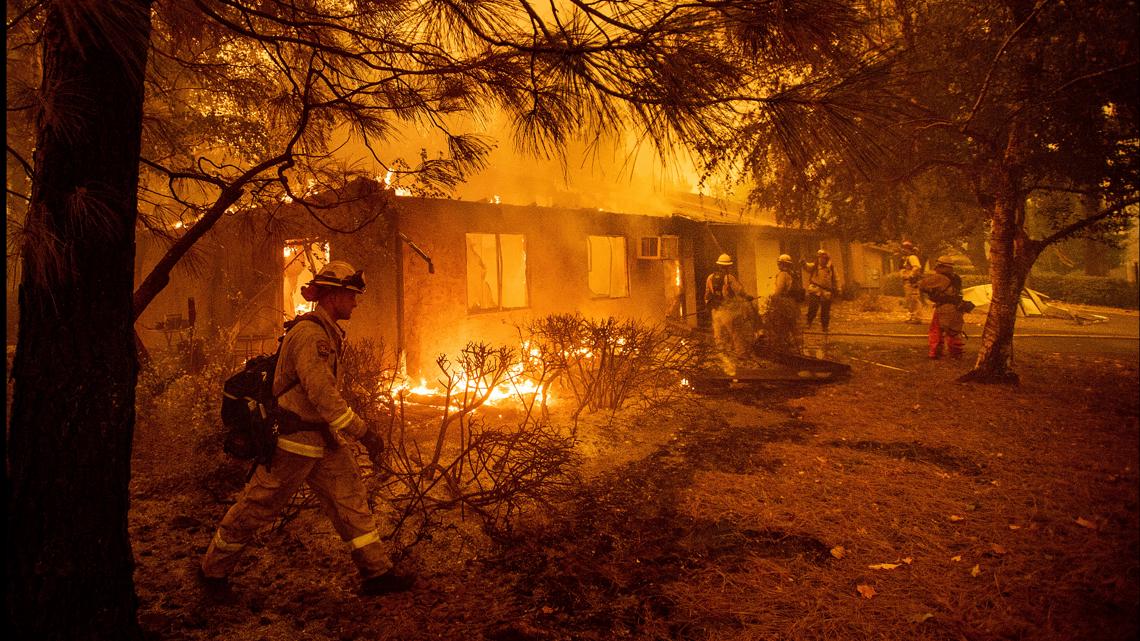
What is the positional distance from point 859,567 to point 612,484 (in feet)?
6.78

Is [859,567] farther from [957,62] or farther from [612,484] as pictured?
[957,62]

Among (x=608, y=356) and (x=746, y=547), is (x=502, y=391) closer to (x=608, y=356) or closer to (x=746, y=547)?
(x=608, y=356)

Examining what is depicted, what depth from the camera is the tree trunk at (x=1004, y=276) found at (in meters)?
8.05

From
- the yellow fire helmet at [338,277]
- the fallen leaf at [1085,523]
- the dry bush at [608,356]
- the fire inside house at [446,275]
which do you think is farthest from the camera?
the fire inside house at [446,275]

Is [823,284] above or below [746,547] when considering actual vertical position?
above

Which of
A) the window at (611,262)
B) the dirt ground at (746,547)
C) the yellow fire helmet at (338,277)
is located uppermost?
the window at (611,262)

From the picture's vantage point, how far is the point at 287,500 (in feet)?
11.0

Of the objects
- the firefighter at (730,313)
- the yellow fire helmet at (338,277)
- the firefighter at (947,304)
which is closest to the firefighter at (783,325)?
the firefighter at (730,313)

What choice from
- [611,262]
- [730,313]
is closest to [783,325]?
[730,313]

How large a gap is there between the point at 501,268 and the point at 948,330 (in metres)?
8.37

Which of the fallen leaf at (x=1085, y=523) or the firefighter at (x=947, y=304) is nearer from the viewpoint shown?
the fallen leaf at (x=1085, y=523)

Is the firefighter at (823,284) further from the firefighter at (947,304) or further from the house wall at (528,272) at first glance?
the house wall at (528,272)

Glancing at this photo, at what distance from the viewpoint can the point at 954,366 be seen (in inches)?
393

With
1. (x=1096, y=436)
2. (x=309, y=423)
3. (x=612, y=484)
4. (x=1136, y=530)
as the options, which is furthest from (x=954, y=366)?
(x=309, y=423)
